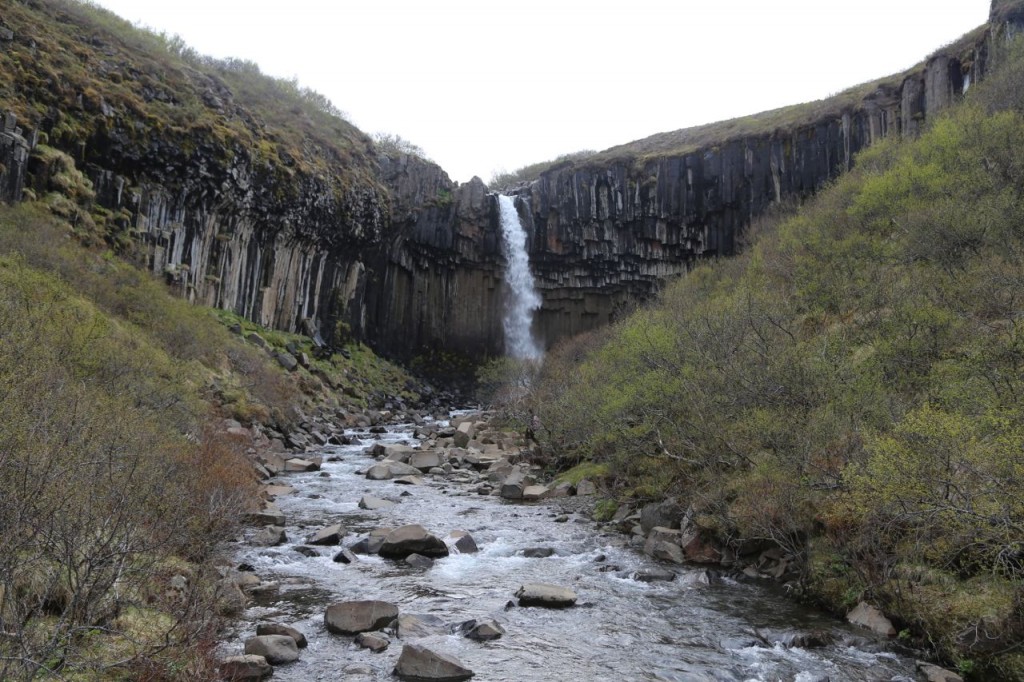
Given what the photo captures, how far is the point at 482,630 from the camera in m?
9.55

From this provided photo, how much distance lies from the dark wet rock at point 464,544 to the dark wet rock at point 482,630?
4603 mm

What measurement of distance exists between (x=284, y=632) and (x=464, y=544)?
6.19 metres

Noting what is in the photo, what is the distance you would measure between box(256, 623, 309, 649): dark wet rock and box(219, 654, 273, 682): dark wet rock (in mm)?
855

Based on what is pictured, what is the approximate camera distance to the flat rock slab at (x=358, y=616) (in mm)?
9367

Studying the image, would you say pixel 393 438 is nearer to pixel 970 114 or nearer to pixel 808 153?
pixel 970 114

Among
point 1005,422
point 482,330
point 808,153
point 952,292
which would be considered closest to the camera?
point 1005,422

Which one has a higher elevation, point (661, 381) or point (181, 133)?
point (181, 133)

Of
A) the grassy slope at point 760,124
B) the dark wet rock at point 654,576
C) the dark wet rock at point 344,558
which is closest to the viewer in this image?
the dark wet rock at point 654,576

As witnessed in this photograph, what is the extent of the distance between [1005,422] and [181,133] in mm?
46997

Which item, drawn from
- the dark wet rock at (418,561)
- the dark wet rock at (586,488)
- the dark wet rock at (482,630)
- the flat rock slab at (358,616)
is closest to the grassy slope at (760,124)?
the dark wet rock at (586,488)

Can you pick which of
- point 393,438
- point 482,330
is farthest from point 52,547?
point 482,330

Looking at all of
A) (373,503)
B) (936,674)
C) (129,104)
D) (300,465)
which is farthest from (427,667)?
(129,104)

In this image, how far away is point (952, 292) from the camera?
1591 centimetres

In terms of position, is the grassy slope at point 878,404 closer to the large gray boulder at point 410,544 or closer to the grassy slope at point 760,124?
the large gray boulder at point 410,544
